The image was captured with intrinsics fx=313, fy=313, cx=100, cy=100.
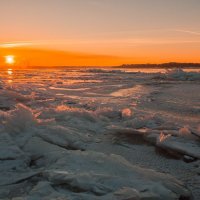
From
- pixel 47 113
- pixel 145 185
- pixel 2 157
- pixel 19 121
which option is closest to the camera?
pixel 145 185

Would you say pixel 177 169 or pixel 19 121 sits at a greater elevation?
pixel 19 121

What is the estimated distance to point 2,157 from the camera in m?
3.99

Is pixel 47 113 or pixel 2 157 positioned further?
pixel 47 113

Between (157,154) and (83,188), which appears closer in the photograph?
(83,188)

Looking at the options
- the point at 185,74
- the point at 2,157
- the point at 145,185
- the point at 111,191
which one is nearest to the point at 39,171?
the point at 2,157

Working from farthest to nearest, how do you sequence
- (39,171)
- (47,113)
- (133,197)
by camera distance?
(47,113), (39,171), (133,197)

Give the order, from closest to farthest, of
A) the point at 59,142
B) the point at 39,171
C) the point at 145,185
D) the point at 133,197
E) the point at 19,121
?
the point at 133,197
the point at 145,185
the point at 39,171
the point at 59,142
the point at 19,121

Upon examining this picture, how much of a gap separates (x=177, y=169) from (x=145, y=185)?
1.02 metres

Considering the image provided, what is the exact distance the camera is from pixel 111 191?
3.07m

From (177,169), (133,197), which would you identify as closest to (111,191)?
(133,197)

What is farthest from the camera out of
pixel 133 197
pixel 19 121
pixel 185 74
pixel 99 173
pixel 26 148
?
pixel 185 74

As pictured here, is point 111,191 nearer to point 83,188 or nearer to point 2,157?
point 83,188

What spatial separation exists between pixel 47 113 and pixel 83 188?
3.83m

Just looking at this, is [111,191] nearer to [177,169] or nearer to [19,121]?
[177,169]
